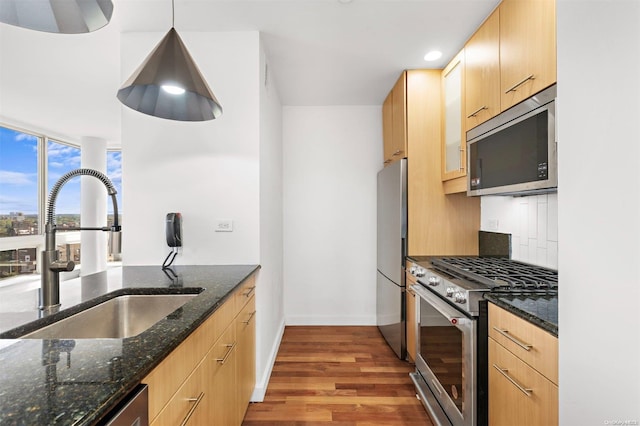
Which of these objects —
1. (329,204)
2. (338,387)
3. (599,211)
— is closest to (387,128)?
(329,204)

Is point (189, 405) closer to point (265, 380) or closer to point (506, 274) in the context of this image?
point (265, 380)

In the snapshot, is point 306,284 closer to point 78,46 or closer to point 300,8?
point 300,8

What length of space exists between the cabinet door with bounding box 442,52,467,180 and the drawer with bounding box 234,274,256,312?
5.54ft

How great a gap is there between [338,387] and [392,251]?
122 cm

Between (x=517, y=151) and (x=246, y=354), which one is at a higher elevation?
(x=517, y=151)

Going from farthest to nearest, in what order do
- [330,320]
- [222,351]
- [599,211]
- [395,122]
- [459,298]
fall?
[330,320] → [395,122] → [459,298] → [222,351] → [599,211]

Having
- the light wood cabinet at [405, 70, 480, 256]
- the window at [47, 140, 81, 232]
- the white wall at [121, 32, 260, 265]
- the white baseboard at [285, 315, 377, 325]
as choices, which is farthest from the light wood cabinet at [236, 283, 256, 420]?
the window at [47, 140, 81, 232]

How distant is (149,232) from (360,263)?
2253 mm

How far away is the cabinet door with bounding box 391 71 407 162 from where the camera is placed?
8.82 ft

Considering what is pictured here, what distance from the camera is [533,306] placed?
4.02 ft

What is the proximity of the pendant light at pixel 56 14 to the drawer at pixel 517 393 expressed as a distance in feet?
6.37

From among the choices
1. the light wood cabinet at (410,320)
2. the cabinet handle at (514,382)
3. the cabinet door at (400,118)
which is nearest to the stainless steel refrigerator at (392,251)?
the light wood cabinet at (410,320)

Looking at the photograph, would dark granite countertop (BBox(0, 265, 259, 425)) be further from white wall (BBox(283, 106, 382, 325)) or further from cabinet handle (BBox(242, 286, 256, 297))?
white wall (BBox(283, 106, 382, 325))

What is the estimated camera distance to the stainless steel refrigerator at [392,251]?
2631 millimetres
